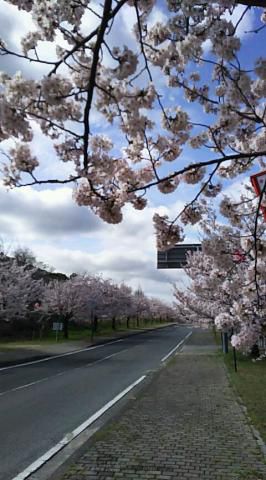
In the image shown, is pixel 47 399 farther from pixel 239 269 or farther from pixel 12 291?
pixel 12 291

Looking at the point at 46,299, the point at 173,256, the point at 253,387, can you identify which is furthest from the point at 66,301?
the point at 253,387

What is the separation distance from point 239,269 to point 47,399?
5.83 metres

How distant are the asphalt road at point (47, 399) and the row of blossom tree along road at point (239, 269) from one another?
3846mm

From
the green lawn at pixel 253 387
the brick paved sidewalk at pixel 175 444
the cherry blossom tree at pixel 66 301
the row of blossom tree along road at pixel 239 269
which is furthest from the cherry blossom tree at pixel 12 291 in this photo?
the brick paved sidewalk at pixel 175 444

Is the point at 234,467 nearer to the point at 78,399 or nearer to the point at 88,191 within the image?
the point at 88,191

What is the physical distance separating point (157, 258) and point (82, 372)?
271 inches

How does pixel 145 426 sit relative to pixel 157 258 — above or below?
below

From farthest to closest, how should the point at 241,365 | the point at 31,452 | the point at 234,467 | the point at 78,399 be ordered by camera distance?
the point at 241,365
the point at 78,399
the point at 31,452
the point at 234,467

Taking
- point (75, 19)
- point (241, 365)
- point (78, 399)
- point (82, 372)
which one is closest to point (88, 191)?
point (75, 19)

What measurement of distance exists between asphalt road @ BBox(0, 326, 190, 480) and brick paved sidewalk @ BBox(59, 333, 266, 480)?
0.93 m

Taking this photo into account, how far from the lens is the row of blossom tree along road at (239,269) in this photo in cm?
726

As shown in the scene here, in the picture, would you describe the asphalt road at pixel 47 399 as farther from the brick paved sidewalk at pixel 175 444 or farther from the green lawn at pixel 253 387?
the green lawn at pixel 253 387

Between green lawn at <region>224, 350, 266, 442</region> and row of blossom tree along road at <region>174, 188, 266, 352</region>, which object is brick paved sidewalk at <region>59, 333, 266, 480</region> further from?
row of blossom tree along road at <region>174, 188, 266, 352</region>

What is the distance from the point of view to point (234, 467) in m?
6.16
